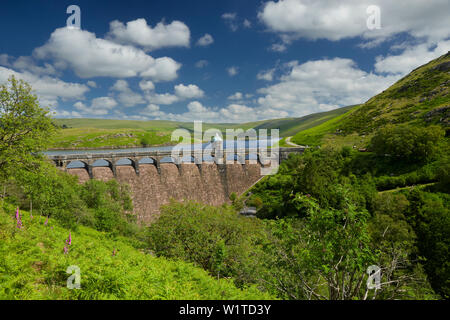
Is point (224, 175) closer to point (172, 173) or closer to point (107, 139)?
point (172, 173)

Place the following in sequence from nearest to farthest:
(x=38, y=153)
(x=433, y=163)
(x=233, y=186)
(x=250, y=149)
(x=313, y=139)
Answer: (x=38, y=153) → (x=433, y=163) → (x=233, y=186) → (x=250, y=149) → (x=313, y=139)

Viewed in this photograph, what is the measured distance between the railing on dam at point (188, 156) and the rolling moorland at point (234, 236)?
10.3 meters

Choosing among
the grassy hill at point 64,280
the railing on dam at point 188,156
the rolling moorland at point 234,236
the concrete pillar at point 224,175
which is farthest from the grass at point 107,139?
the grassy hill at point 64,280

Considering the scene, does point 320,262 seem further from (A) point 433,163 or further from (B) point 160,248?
(A) point 433,163

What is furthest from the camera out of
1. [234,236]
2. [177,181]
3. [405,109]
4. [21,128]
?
[405,109]

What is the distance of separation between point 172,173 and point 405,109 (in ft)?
350

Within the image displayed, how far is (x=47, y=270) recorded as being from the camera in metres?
10.3

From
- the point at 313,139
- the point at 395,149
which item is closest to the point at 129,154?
the point at 395,149

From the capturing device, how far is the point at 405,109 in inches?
4136

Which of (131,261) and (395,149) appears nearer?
A: (131,261)

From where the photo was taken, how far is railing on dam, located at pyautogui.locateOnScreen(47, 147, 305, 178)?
49000 mm

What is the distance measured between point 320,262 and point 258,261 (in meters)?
8.24

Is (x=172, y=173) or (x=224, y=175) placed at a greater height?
(x=172, y=173)

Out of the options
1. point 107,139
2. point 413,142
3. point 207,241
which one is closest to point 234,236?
point 207,241
